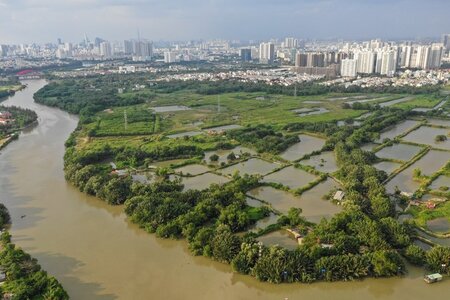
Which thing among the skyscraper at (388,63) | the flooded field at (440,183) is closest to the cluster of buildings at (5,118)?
the flooded field at (440,183)

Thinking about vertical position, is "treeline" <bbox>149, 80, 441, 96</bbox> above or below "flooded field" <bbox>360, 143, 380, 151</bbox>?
above

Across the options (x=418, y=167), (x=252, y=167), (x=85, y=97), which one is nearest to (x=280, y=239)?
(x=252, y=167)

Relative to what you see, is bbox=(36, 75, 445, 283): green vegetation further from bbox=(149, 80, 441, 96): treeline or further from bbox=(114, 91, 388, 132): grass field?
bbox=(149, 80, 441, 96): treeline

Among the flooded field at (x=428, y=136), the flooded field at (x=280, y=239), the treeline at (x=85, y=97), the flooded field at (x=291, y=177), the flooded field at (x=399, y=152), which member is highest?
the treeline at (x=85, y=97)

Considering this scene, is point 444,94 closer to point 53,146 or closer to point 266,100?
point 266,100

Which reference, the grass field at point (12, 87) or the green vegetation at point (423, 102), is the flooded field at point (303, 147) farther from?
the grass field at point (12, 87)

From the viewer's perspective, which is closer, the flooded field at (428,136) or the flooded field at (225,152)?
the flooded field at (225,152)

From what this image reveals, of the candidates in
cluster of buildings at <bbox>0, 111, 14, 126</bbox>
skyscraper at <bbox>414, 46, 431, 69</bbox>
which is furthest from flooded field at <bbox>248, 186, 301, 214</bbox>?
skyscraper at <bbox>414, 46, 431, 69</bbox>
